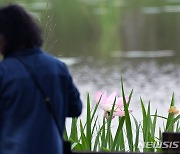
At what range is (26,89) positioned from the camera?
2.67 m

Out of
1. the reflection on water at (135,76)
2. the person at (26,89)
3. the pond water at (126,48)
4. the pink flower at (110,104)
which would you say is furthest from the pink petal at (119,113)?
the reflection on water at (135,76)

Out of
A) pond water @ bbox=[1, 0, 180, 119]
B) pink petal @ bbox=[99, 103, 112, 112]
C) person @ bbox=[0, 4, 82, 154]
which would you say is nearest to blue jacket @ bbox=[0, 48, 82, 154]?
person @ bbox=[0, 4, 82, 154]

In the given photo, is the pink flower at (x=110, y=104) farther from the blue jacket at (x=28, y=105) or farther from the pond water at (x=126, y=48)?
the pond water at (x=126, y=48)

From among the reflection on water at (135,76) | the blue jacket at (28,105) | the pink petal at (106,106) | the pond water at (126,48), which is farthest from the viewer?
the pond water at (126,48)

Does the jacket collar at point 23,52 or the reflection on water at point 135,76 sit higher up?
the jacket collar at point 23,52

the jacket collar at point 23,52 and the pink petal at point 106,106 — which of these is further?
the pink petal at point 106,106

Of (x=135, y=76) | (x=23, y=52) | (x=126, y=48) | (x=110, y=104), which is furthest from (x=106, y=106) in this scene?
(x=126, y=48)

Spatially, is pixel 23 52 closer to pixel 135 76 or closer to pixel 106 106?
pixel 106 106

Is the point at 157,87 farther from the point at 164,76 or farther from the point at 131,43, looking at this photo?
the point at 131,43

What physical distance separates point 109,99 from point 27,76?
1427 millimetres

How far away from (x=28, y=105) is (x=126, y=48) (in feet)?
37.9

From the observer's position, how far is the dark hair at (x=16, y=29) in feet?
8.94

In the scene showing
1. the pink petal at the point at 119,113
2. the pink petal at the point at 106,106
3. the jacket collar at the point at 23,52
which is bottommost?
the pink petal at the point at 119,113

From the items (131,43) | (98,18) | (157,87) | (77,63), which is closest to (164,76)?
(157,87)
